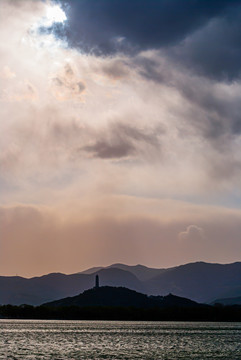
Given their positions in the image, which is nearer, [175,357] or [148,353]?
[175,357]

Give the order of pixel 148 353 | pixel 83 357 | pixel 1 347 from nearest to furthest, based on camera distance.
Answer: pixel 83 357
pixel 148 353
pixel 1 347

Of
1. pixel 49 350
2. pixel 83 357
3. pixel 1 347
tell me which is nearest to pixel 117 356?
pixel 83 357

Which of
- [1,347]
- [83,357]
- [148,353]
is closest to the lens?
[83,357]

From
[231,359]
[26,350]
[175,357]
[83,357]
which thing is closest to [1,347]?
[26,350]

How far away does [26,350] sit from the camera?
127312 millimetres

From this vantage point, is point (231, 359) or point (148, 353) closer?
point (231, 359)

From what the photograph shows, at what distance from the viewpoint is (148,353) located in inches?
4956

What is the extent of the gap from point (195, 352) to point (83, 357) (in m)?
33.7

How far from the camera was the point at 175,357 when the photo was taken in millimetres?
117375

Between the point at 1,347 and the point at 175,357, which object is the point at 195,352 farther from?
the point at 1,347

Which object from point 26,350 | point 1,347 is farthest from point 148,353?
point 1,347

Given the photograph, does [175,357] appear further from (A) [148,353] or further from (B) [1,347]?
(B) [1,347]

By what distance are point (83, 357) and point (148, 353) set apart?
20.7 meters

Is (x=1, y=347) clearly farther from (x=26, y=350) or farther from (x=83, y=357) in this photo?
(x=83, y=357)
